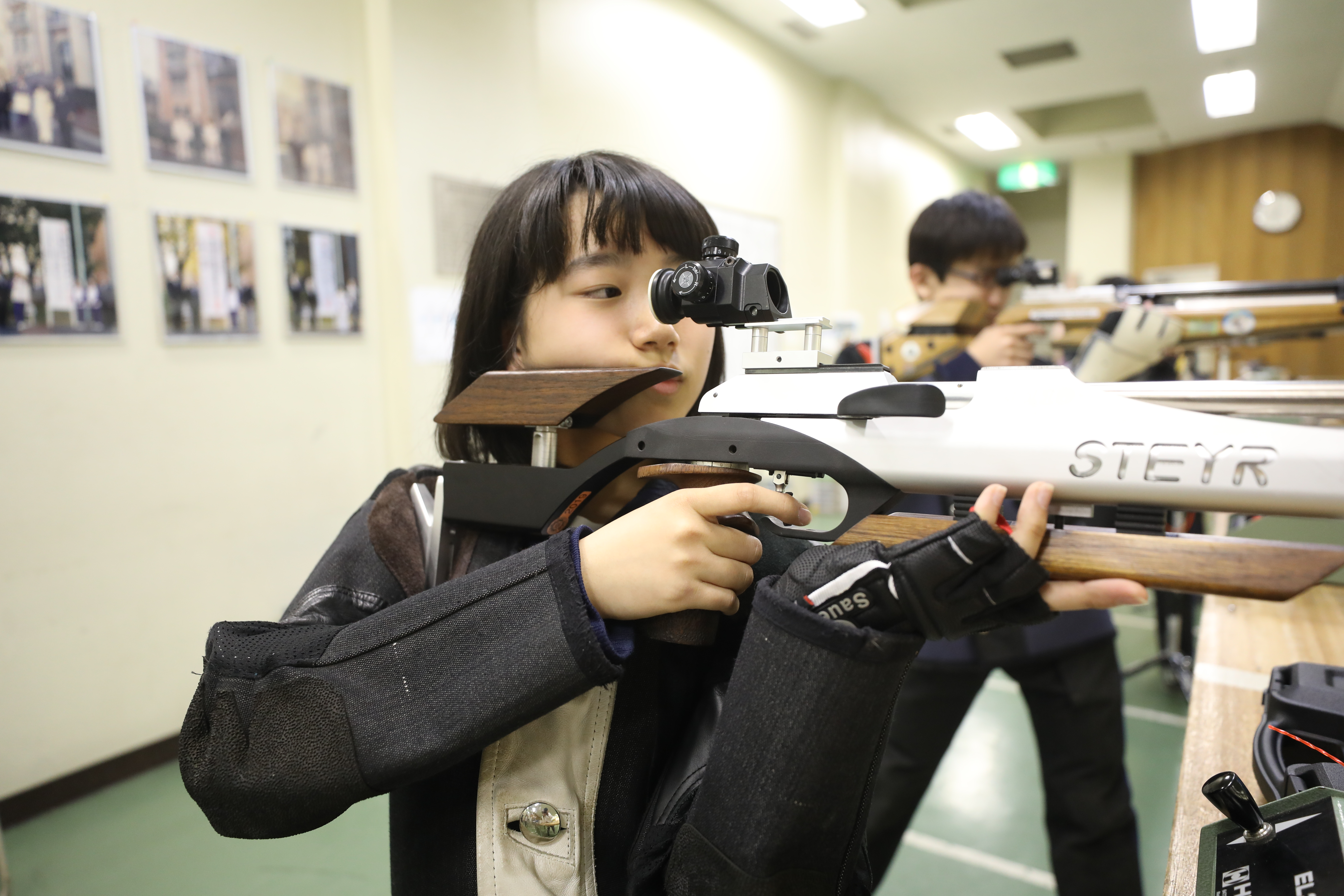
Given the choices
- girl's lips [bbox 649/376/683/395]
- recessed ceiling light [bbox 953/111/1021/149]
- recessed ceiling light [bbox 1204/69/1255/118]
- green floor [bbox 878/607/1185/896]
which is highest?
recessed ceiling light [bbox 953/111/1021/149]

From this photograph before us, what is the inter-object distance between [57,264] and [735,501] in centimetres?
210

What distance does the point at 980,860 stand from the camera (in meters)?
1.85

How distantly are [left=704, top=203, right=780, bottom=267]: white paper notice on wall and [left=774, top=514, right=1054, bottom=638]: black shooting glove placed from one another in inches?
149

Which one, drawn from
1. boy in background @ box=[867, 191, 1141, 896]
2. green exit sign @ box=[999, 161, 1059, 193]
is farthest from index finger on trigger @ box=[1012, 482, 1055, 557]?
green exit sign @ box=[999, 161, 1059, 193]

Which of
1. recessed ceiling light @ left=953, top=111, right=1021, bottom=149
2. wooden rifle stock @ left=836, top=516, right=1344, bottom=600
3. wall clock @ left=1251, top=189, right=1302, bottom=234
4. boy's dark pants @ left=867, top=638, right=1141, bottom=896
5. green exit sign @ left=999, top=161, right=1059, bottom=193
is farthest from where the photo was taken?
green exit sign @ left=999, top=161, right=1059, bottom=193

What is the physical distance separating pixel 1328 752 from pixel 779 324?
61 cm

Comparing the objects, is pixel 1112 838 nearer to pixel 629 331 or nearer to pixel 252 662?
pixel 629 331

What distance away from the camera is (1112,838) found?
1.32 meters

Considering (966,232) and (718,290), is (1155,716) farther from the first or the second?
(718,290)

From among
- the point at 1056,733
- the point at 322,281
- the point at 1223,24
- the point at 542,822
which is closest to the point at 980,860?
the point at 1056,733

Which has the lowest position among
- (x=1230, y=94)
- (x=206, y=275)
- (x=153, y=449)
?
(x=153, y=449)

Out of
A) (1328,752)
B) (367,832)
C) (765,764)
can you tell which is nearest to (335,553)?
(765,764)

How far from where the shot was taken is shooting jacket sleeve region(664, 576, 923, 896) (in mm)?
542

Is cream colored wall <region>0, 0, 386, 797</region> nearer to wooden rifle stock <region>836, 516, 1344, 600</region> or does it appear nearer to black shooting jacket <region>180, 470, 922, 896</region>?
black shooting jacket <region>180, 470, 922, 896</region>
